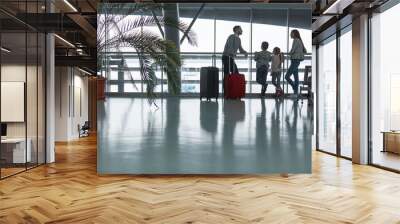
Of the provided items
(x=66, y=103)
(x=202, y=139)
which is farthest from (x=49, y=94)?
(x=66, y=103)

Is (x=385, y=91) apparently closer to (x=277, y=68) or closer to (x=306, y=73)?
(x=306, y=73)

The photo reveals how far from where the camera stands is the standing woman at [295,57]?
24.6 ft

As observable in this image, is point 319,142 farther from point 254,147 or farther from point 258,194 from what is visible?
point 258,194

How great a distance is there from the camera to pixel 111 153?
748cm

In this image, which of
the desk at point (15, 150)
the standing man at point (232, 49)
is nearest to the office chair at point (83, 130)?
the desk at point (15, 150)

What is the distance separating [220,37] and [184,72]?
0.96m

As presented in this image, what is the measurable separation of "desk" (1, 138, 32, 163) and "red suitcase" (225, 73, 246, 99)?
431 cm

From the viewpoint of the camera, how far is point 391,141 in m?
8.36

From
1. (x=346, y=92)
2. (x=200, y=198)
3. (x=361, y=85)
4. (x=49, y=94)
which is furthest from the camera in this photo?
(x=346, y=92)

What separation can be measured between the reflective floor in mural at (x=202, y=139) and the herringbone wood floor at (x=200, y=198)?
0.23 m

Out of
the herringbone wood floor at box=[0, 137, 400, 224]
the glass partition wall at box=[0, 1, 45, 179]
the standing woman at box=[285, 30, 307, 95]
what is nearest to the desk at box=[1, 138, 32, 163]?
the glass partition wall at box=[0, 1, 45, 179]

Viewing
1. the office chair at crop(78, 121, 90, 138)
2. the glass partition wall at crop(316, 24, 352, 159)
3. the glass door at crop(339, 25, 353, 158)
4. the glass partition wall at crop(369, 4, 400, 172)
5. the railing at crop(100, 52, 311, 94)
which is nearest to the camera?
the railing at crop(100, 52, 311, 94)

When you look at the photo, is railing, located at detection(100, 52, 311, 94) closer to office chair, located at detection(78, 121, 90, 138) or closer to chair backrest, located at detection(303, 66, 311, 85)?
chair backrest, located at detection(303, 66, 311, 85)

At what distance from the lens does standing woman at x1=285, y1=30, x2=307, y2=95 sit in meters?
7.50
